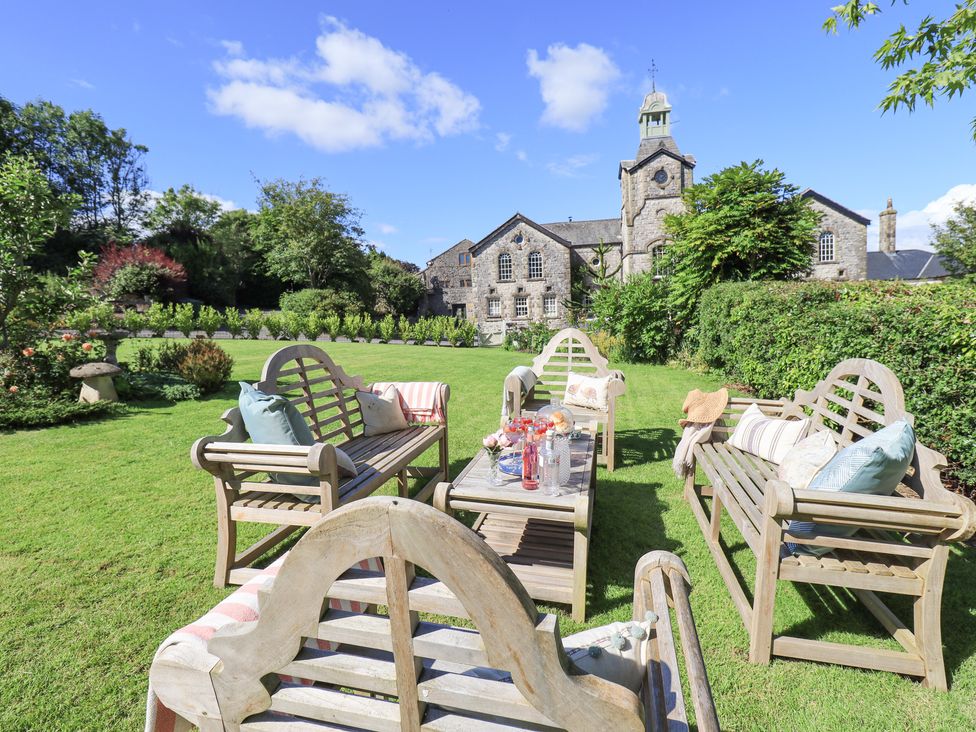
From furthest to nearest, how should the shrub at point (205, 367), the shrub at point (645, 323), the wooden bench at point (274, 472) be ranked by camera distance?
the shrub at point (645, 323) < the shrub at point (205, 367) < the wooden bench at point (274, 472)

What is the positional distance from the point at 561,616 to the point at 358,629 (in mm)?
2160

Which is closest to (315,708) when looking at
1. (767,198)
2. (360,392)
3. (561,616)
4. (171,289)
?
(561,616)

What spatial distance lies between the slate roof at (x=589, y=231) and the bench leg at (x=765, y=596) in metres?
32.9

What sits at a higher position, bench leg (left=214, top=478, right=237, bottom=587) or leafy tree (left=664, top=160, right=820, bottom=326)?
leafy tree (left=664, top=160, right=820, bottom=326)

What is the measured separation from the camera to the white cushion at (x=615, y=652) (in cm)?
113

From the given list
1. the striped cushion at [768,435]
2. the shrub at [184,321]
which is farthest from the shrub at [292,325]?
the striped cushion at [768,435]

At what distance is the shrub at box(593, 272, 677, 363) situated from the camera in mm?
13445

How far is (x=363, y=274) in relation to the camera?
34250mm

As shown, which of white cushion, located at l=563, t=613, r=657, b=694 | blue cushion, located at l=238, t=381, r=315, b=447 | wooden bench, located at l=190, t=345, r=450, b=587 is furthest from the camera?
blue cushion, located at l=238, t=381, r=315, b=447

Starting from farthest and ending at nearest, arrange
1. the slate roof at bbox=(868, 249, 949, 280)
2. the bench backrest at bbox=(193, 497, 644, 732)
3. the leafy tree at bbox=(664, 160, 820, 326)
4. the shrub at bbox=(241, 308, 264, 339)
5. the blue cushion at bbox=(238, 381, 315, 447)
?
1. the slate roof at bbox=(868, 249, 949, 280)
2. the shrub at bbox=(241, 308, 264, 339)
3. the leafy tree at bbox=(664, 160, 820, 326)
4. the blue cushion at bbox=(238, 381, 315, 447)
5. the bench backrest at bbox=(193, 497, 644, 732)

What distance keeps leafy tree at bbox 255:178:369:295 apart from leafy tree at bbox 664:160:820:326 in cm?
2589

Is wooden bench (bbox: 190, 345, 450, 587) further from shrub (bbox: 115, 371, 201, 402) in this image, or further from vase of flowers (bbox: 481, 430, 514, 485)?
shrub (bbox: 115, 371, 201, 402)

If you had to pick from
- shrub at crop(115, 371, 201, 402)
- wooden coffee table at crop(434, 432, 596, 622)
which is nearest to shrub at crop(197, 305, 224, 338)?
shrub at crop(115, 371, 201, 402)

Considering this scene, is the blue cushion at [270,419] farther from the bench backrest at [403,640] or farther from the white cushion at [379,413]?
the bench backrest at [403,640]
